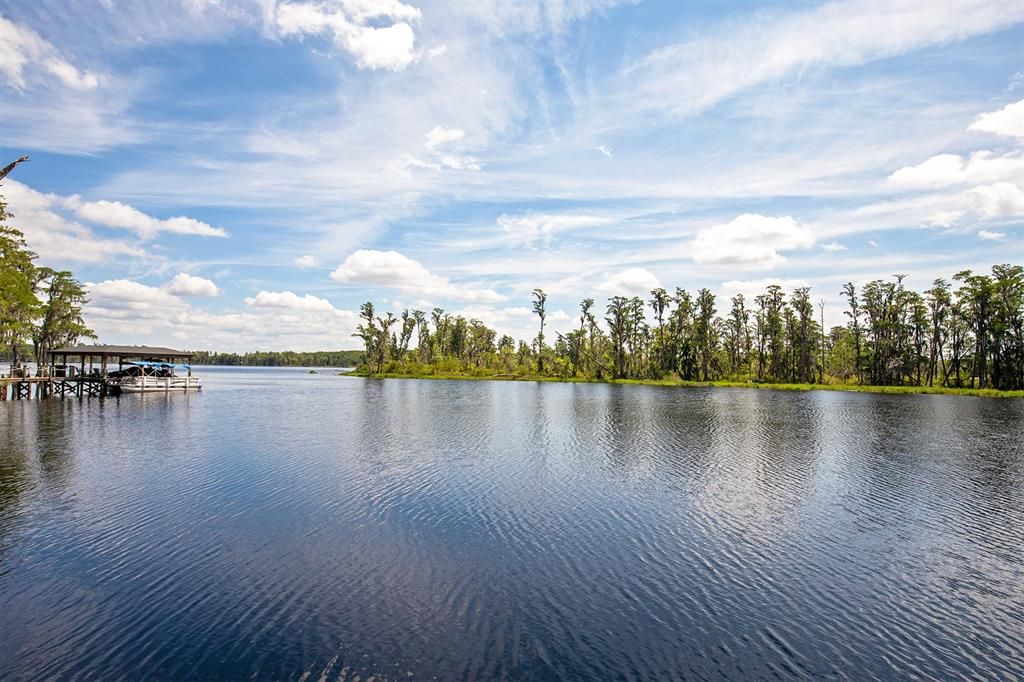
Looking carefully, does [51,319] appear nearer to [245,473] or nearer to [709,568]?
[245,473]

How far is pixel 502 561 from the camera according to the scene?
14.1 meters

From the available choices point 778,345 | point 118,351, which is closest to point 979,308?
point 778,345

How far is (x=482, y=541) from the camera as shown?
15.5 metres

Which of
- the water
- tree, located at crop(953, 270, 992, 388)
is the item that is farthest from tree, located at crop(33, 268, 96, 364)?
tree, located at crop(953, 270, 992, 388)

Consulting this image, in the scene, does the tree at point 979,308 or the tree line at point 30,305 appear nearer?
the tree line at point 30,305

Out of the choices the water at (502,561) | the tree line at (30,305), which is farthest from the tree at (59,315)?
the water at (502,561)

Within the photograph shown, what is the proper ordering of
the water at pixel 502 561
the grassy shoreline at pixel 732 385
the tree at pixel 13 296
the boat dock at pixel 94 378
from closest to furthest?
1. the water at pixel 502 561
2. the tree at pixel 13 296
3. the boat dock at pixel 94 378
4. the grassy shoreline at pixel 732 385

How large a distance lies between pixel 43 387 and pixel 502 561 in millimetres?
79356

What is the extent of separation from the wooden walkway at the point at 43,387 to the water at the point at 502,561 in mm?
35918

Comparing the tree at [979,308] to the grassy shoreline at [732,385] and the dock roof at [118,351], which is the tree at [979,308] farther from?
the dock roof at [118,351]

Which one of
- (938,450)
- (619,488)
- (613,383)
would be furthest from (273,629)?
→ (613,383)

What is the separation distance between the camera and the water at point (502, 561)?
9.66 metres

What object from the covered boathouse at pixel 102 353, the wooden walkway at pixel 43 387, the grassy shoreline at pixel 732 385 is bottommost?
the grassy shoreline at pixel 732 385

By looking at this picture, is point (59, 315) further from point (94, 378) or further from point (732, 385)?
point (732, 385)
